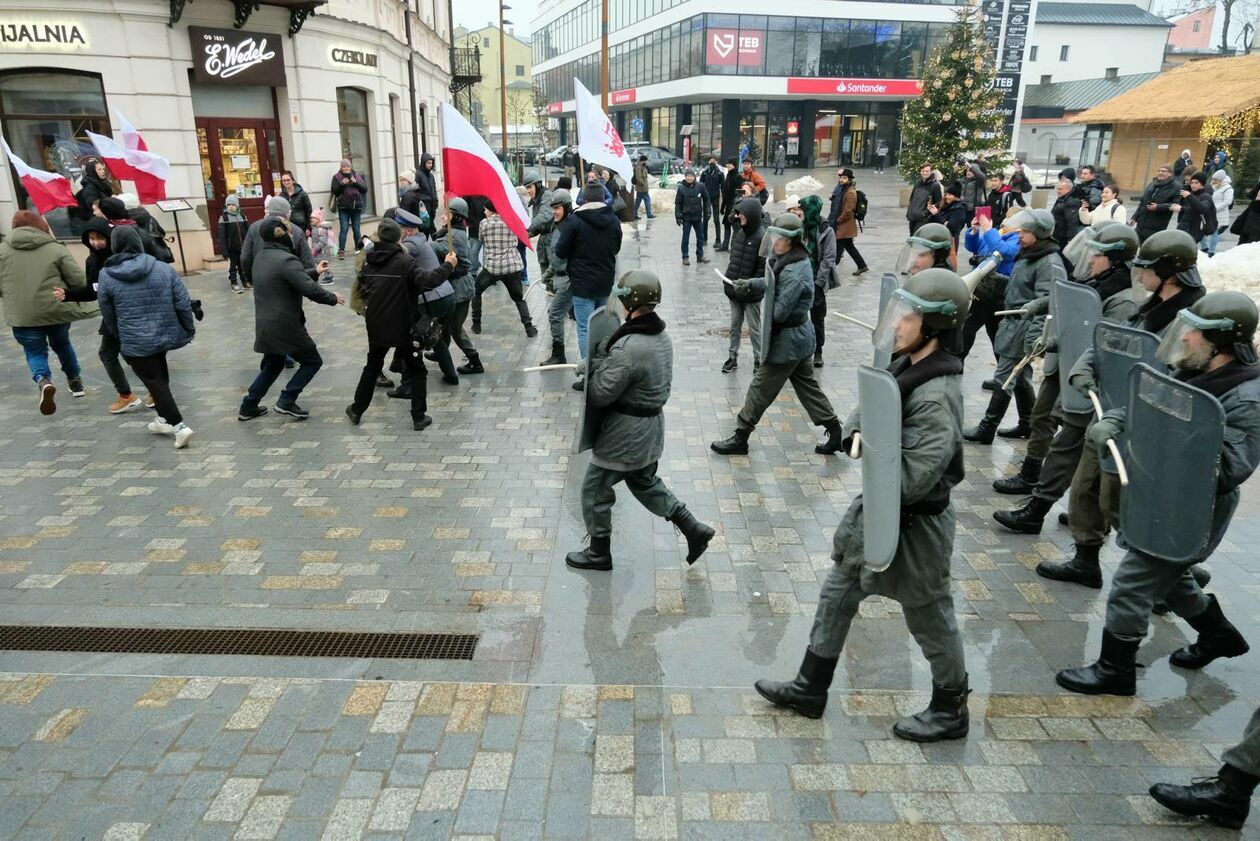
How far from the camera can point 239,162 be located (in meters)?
16.1

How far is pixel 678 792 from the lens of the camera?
136 inches

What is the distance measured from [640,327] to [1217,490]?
9.32ft

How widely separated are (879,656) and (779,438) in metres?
3.37

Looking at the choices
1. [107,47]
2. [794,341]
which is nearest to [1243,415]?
[794,341]

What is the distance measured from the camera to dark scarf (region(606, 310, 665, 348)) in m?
4.78

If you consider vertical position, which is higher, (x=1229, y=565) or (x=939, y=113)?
(x=939, y=113)

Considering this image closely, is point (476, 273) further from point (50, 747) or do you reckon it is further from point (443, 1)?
point (443, 1)

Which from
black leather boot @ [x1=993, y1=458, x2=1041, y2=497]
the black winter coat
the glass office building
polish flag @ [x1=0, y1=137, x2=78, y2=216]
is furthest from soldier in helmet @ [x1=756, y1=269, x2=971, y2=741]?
the glass office building

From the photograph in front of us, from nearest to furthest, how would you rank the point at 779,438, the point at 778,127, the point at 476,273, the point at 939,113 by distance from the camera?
the point at 779,438 → the point at 476,273 → the point at 939,113 → the point at 778,127

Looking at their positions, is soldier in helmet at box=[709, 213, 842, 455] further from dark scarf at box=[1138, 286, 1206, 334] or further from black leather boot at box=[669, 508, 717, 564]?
dark scarf at box=[1138, 286, 1206, 334]

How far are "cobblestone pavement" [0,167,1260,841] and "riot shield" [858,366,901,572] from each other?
99 centimetres

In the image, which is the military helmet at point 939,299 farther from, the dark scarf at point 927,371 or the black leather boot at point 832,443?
the black leather boot at point 832,443

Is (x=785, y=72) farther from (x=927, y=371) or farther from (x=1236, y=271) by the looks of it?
(x=927, y=371)

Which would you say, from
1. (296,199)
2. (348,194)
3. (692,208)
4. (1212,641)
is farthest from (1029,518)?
(348,194)
